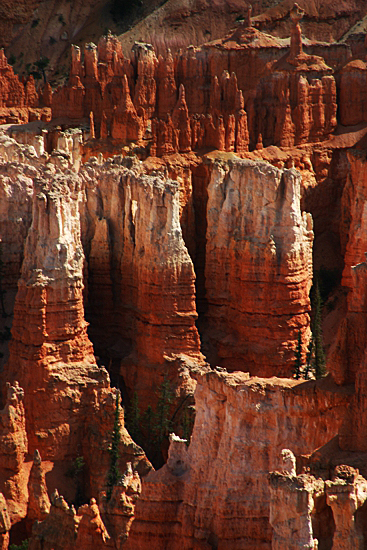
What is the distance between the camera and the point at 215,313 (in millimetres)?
48781

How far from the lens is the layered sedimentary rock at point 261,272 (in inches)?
1820

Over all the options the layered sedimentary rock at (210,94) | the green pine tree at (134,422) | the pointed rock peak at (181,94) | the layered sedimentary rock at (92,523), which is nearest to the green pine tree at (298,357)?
the green pine tree at (134,422)

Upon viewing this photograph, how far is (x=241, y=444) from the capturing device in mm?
28281

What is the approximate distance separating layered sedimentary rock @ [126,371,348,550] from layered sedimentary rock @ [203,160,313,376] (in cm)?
1652

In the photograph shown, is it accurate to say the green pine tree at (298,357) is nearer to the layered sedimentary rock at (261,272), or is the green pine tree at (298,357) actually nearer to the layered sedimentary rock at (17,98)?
the layered sedimentary rock at (261,272)

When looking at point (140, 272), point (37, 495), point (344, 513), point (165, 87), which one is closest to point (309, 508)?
point (344, 513)

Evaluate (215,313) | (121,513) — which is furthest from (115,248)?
(121,513)

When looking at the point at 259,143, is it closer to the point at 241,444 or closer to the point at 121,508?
the point at 121,508

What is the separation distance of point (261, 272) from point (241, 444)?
1872 cm

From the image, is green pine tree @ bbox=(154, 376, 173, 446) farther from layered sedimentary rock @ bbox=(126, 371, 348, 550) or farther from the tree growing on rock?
layered sedimentary rock @ bbox=(126, 371, 348, 550)

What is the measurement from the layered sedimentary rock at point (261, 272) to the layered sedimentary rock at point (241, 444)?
16521mm

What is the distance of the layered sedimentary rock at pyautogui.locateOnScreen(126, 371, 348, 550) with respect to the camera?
28.0 metres

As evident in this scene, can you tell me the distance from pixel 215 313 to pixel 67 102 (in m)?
25.1

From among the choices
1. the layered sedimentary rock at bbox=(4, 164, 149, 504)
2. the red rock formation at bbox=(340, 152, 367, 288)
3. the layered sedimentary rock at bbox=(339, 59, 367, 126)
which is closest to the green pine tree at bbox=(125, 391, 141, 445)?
the layered sedimentary rock at bbox=(4, 164, 149, 504)
